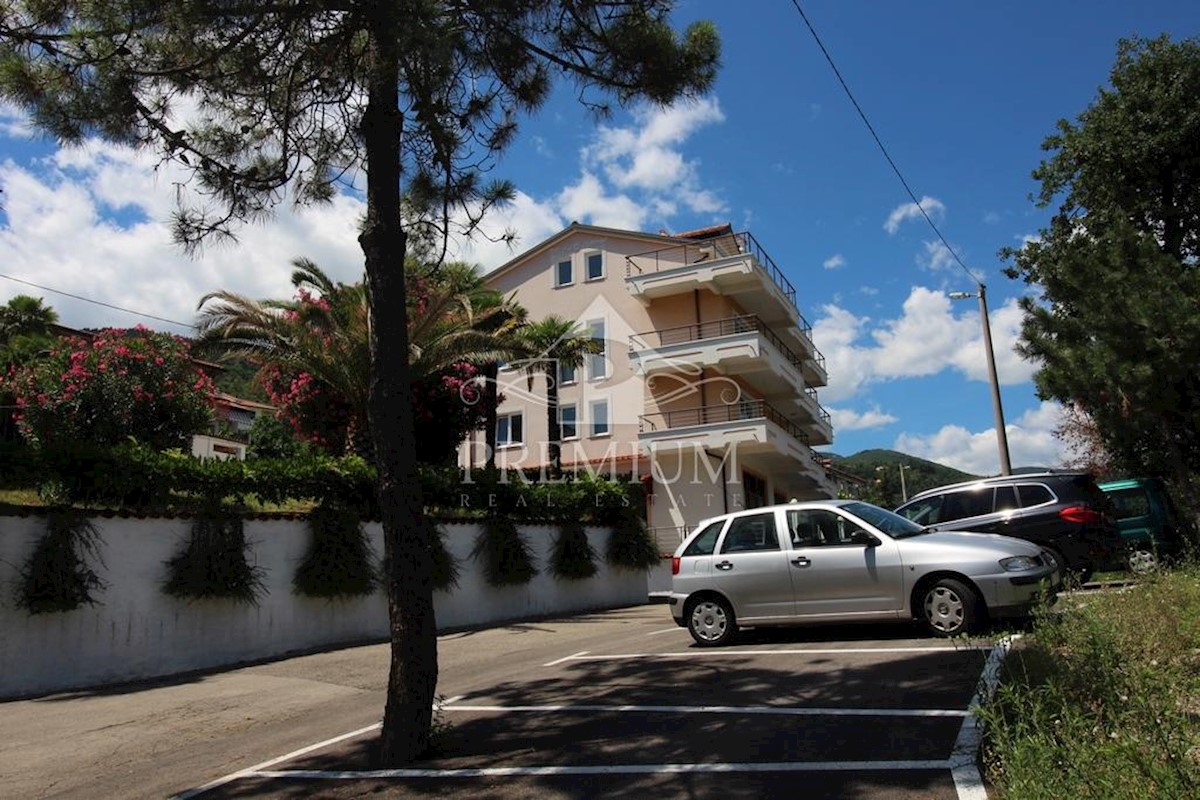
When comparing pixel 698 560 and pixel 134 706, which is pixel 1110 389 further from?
pixel 134 706

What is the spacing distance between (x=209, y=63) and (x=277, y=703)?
20.8ft

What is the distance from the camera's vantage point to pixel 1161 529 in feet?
49.1

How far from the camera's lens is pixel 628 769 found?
5102 mm

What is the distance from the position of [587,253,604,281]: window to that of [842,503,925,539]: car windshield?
2577 cm

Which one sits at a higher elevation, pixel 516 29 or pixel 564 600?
pixel 516 29

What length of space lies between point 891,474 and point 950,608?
262 feet

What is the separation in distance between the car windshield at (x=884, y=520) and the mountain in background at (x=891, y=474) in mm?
41245

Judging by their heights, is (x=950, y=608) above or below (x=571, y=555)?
below

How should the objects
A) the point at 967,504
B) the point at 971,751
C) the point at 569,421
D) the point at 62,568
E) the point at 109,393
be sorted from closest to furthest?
the point at 971,751 → the point at 62,568 → the point at 967,504 → the point at 109,393 → the point at 569,421

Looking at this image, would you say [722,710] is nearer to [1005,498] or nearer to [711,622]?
[711,622]

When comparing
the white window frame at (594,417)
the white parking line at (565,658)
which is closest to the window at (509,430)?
the white window frame at (594,417)

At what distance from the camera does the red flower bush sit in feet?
58.5

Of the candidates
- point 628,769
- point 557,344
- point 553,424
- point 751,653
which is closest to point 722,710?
point 628,769

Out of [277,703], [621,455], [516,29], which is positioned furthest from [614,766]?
[621,455]
